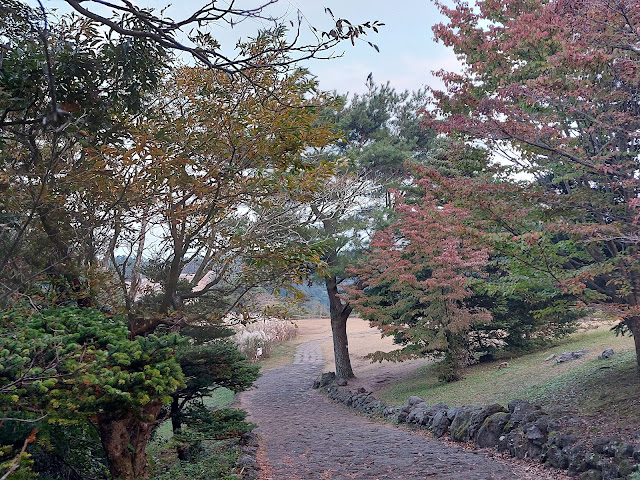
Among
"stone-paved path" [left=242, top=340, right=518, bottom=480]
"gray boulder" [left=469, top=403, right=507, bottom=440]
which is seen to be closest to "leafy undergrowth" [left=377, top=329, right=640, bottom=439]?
"gray boulder" [left=469, top=403, right=507, bottom=440]

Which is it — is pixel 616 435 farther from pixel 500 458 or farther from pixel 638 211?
pixel 638 211

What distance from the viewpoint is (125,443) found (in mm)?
4719

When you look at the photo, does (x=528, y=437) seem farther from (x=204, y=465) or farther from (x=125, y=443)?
(x=125, y=443)

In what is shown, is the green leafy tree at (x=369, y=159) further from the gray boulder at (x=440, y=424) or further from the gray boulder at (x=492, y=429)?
the gray boulder at (x=492, y=429)

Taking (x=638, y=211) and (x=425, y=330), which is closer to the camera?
(x=638, y=211)

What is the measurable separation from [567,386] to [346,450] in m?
4.29

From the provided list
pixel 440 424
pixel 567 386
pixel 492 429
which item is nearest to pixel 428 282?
pixel 440 424

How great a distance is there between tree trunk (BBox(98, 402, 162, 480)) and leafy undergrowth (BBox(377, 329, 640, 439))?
552 cm

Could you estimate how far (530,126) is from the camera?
6.57m

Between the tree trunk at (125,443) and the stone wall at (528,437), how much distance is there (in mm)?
4745

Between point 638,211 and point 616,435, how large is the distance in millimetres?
2749

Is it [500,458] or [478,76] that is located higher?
[478,76]

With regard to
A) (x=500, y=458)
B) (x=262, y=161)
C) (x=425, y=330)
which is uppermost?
(x=262, y=161)

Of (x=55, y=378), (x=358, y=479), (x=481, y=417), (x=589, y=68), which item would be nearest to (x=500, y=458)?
(x=481, y=417)
